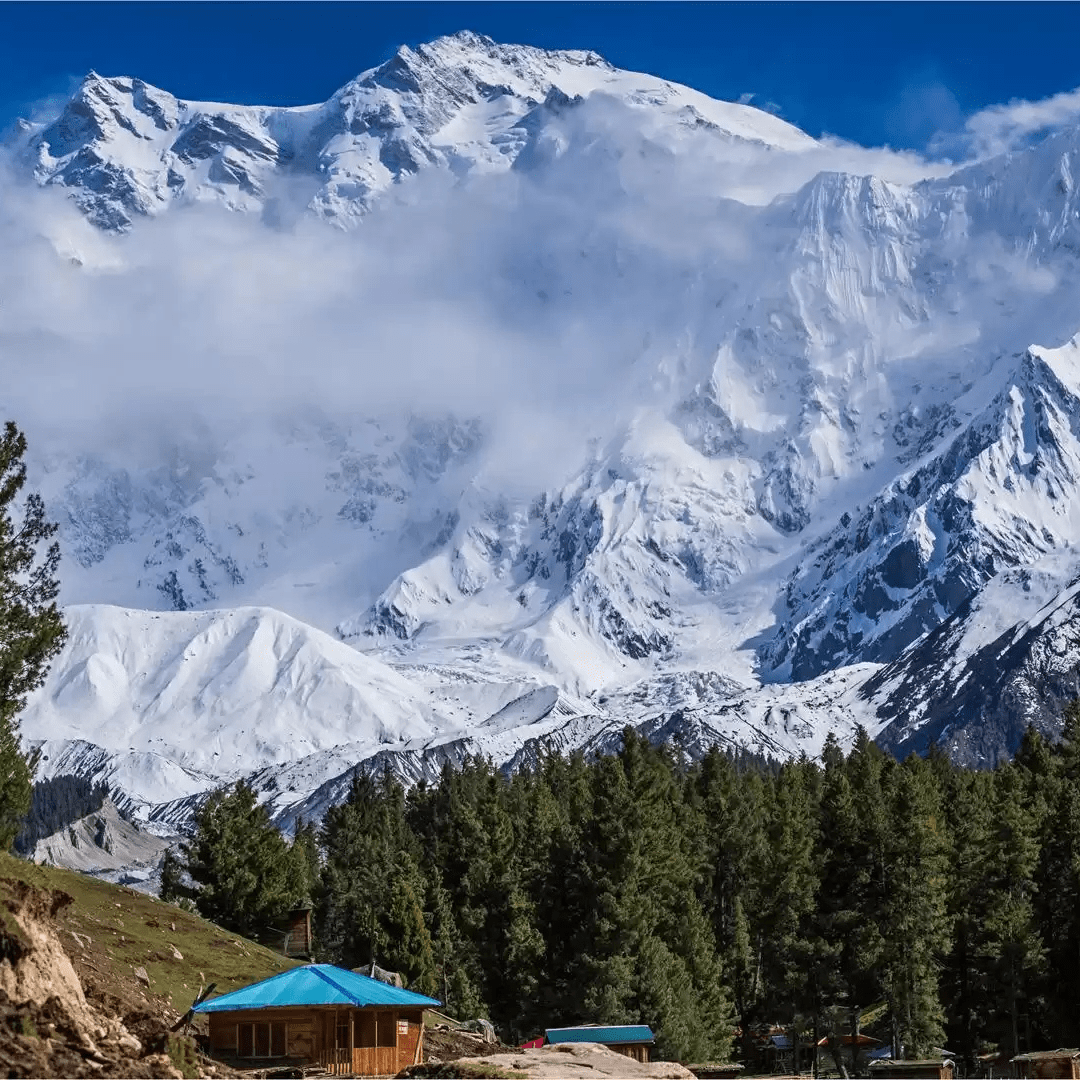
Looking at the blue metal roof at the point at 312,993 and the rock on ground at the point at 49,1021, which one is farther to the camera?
the blue metal roof at the point at 312,993

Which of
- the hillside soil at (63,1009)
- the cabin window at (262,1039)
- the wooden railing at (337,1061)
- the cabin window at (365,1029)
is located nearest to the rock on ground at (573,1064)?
the cabin window at (365,1029)

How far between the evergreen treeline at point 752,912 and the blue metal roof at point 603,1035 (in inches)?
460

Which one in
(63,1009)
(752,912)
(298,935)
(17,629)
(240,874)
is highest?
(17,629)

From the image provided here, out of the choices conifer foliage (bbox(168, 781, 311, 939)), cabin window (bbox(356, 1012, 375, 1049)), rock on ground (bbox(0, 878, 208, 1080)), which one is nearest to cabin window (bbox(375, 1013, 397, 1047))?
cabin window (bbox(356, 1012, 375, 1049))

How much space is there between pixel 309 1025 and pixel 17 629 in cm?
1545

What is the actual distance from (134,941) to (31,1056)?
40.4 m

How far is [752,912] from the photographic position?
341ft

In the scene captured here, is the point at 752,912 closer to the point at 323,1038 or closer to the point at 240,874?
the point at 240,874

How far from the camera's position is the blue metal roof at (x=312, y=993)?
182 feet

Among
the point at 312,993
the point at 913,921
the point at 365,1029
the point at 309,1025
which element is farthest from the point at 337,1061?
the point at 913,921

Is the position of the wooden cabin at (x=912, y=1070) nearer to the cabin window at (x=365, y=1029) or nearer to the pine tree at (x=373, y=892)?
the pine tree at (x=373, y=892)

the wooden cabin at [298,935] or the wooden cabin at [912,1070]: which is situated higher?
the wooden cabin at [298,935]

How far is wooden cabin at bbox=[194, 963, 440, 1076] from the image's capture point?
55.7 m

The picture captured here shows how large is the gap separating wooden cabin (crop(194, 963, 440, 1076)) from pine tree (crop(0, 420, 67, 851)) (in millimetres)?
8829
